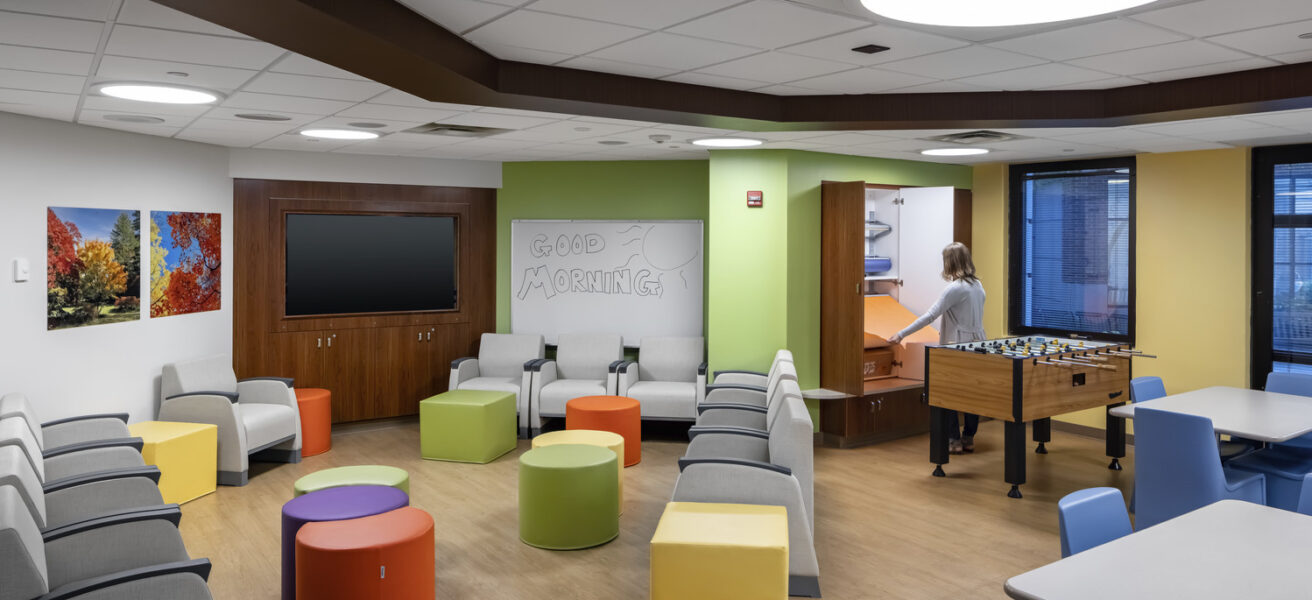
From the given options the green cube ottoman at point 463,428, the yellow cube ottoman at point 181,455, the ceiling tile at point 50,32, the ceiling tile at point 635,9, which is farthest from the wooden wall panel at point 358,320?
the ceiling tile at point 635,9

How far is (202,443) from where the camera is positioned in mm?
5949

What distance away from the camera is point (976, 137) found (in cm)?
641

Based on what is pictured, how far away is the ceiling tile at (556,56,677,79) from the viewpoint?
4504mm

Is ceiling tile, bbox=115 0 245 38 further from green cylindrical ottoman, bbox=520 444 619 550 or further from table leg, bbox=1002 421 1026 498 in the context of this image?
table leg, bbox=1002 421 1026 498

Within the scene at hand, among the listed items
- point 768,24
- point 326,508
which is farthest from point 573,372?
point 768,24

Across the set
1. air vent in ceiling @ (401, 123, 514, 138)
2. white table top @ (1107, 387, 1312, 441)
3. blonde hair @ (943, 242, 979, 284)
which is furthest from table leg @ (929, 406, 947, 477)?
air vent in ceiling @ (401, 123, 514, 138)

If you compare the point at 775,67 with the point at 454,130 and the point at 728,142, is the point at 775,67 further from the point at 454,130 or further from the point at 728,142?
the point at 454,130

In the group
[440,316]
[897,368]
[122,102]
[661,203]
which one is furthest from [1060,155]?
[122,102]

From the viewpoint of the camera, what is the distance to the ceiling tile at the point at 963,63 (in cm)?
423

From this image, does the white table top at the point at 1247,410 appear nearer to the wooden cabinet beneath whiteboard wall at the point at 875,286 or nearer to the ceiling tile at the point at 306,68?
the wooden cabinet beneath whiteboard wall at the point at 875,286

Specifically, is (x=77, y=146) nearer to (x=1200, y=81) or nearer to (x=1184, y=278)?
(x=1200, y=81)

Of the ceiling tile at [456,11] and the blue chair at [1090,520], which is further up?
the ceiling tile at [456,11]

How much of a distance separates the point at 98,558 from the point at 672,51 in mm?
3326

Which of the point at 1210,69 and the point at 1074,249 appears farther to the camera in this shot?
the point at 1074,249
